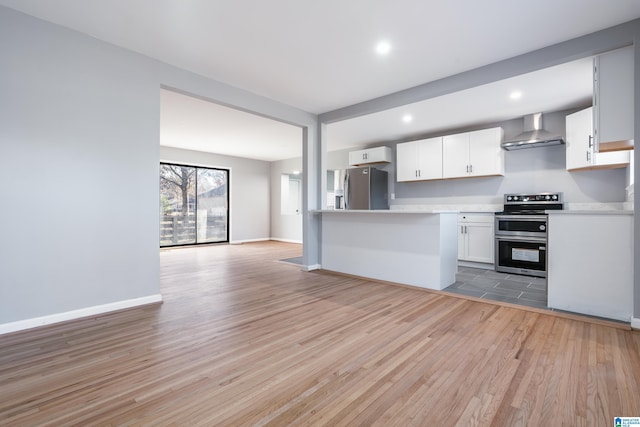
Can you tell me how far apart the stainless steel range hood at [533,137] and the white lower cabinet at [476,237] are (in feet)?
3.69

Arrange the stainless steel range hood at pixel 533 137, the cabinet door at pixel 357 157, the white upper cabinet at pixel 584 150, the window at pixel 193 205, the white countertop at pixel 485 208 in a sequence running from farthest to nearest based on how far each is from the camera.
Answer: the window at pixel 193 205 → the cabinet door at pixel 357 157 → the stainless steel range hood at pixel 533 137 → the white upper cabinet at pixel 584 150 → the white countertop at pixel 485 208

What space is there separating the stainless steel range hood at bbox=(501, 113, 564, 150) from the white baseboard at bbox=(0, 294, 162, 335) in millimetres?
5210

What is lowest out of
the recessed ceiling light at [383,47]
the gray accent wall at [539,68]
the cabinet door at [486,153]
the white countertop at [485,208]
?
the white countertop at [485,208]

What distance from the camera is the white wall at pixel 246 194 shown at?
839 centimetres

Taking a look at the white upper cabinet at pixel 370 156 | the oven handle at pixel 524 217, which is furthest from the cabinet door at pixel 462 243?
the white upper cabinet at pixel 370 156

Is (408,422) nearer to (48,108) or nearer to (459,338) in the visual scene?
(459,338)

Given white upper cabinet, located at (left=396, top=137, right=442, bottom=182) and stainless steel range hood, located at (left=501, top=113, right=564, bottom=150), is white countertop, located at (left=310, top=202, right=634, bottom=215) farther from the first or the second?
stainless steel range hood, located at (left=501, top=113, right=564, bottom=150)

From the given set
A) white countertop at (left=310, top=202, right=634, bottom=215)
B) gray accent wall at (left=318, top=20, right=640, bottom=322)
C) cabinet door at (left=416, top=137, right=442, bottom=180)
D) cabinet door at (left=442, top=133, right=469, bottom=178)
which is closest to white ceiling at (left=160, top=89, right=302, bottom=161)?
gray accent wall at (left=318, top=20, right=640, bottom=322)

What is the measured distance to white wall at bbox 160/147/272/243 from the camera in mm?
8386

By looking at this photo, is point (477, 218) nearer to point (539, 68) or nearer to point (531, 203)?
point (531, 203)

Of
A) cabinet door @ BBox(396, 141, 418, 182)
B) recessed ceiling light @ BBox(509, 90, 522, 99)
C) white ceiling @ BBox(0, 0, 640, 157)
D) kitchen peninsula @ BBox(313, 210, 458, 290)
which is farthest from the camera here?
cabinet door @ BBox(396, 141, 418, 182)

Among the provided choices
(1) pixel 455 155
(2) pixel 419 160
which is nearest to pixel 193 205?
(2) pixel 419 160

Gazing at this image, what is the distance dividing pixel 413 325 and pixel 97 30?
3702 millimetres

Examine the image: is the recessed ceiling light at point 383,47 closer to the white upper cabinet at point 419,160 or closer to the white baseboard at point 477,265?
the white upper cabinet at point 419,160
